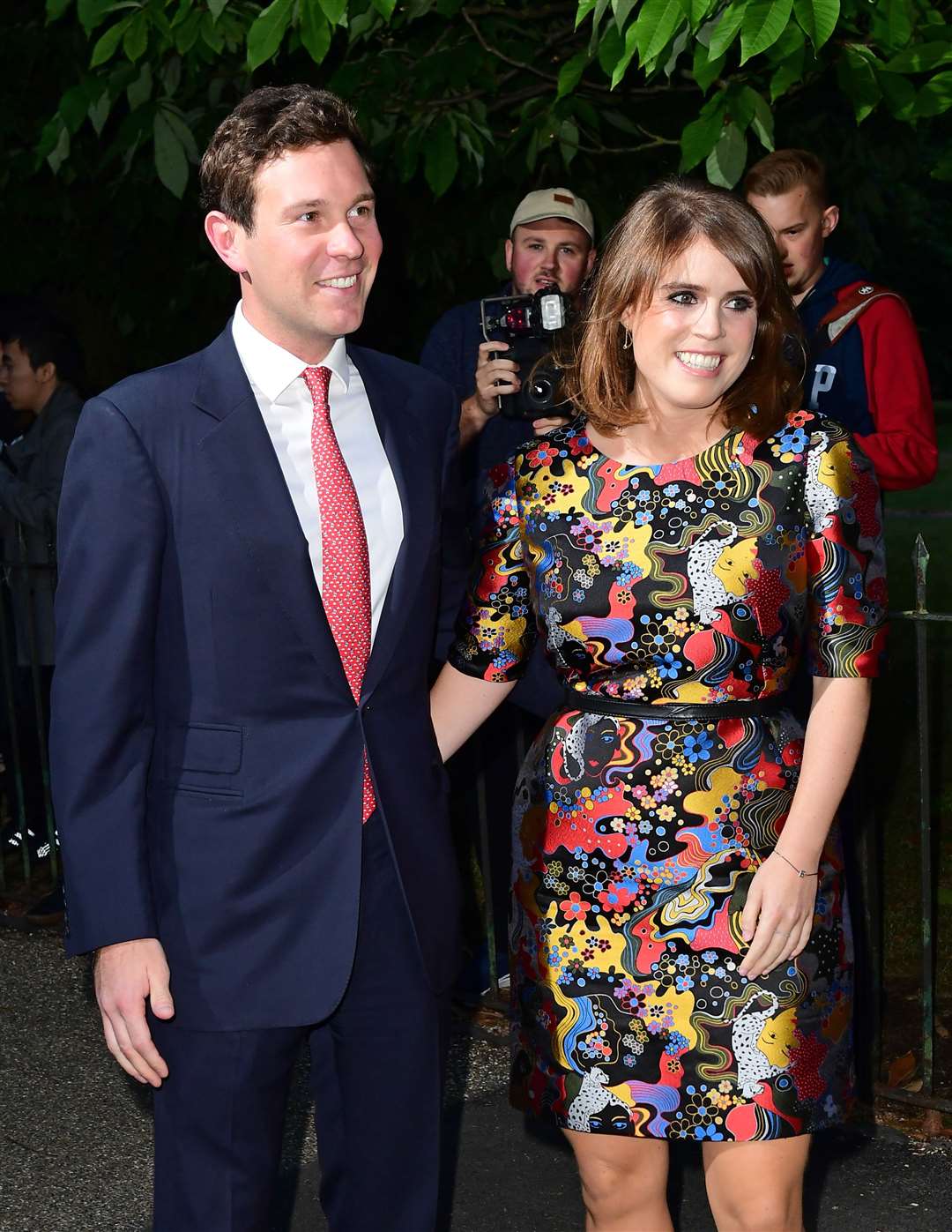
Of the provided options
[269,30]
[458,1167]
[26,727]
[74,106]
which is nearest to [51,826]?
[26,727]

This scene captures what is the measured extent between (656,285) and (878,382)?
67.2 inches

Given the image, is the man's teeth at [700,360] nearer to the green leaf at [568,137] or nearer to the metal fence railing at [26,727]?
the green leaf at [568,137]

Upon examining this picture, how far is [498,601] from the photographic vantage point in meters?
2.97

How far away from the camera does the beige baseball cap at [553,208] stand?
4652 millimetres

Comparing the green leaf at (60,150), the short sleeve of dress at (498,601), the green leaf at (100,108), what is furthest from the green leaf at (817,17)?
the green leaf at (60,150)

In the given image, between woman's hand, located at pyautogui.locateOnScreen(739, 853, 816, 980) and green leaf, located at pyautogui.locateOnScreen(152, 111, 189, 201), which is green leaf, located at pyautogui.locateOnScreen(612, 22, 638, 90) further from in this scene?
green leaf, located at pyautogui.locateOnScreen(152, 111, 189, 201)

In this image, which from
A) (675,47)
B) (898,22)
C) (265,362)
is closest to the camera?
(265,362)

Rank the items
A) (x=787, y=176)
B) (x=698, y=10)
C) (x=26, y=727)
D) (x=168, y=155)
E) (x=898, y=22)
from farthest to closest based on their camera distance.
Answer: (x=26, y=727) → (x=168, y=155) → (x=787, y=176) → (x=898, y=22) → (x=698, y=10)

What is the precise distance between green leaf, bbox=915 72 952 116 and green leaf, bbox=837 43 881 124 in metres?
0.12

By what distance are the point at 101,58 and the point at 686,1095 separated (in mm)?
3467

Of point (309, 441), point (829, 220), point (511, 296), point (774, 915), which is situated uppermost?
point (829, 220)

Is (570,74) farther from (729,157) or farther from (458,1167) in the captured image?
(458,1167)

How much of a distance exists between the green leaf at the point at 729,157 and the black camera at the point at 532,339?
0.48 meters

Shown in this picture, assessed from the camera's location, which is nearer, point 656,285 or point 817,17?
point 656,285
